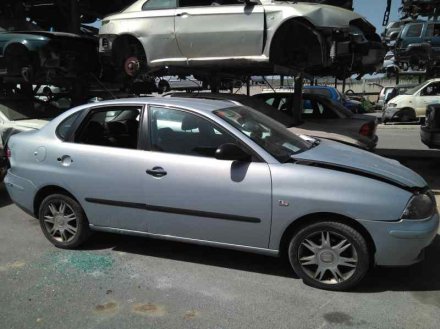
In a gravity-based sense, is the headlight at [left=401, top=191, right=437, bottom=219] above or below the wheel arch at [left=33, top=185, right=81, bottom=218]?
above

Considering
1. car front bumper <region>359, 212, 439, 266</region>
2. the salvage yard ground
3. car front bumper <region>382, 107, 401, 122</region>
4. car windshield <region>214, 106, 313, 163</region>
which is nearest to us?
the salvage yard ground

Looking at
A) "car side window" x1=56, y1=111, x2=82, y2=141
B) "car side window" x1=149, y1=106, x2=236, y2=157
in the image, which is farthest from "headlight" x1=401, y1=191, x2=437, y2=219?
"car side window" x1=56, y1=111, x2=82, y2=141

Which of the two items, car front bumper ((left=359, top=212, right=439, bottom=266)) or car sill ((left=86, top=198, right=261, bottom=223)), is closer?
car front bumper ((left=359, top=212, right=439, bottom=266))

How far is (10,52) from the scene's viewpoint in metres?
9.31

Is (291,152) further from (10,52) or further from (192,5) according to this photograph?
(10,52)

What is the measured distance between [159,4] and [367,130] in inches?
154

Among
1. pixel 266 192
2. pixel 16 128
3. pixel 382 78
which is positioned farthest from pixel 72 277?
pixel 382 78

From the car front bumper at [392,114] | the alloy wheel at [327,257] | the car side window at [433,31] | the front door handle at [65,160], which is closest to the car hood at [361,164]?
the alloy wheel at [327,257]

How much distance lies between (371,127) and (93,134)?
194 inches

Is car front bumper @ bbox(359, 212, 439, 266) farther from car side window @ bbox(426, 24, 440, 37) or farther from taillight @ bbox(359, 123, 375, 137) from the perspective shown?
car side window @ bbox(426, 24, 440, 37)

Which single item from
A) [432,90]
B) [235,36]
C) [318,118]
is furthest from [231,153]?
[432,90]

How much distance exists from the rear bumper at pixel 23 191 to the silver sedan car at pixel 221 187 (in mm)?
14

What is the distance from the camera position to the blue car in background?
1587 centimetres

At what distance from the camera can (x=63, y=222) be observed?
4887 mm
